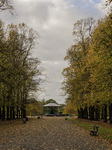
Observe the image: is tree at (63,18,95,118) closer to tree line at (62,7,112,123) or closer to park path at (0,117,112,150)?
tree line at (62,7,112,123)

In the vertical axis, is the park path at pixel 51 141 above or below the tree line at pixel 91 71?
below

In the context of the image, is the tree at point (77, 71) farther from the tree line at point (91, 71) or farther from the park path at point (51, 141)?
the park path at point (51, 141)

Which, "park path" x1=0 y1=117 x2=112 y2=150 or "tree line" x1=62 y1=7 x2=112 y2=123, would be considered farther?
"tree line" x1=62 y1=7 x2=112 y2=123

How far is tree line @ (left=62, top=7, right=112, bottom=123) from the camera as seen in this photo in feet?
53.1

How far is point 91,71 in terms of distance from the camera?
2012 centimetres

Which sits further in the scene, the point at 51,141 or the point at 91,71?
the point at 91,71

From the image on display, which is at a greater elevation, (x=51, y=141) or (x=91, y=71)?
(x=91, y=71)

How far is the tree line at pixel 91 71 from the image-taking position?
16.2 meters

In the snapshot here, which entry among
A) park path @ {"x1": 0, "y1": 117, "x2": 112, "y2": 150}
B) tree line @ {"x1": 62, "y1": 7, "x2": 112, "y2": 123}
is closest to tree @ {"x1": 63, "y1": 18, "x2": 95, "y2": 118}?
tree line @ {"x1": 62, "y1": 7, "x2": 112, "y2": 123}

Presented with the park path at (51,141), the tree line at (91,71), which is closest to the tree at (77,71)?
the tree line at (91,71)

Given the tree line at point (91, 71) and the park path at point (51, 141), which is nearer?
the park path at point (51, 141)

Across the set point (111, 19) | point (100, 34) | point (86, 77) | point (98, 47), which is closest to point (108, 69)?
point (98, 47)

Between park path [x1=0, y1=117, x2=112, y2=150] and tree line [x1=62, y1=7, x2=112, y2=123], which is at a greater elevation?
tree line [x1=62, y1=7, x2=112, y2=123]

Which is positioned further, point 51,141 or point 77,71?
point 77,71
